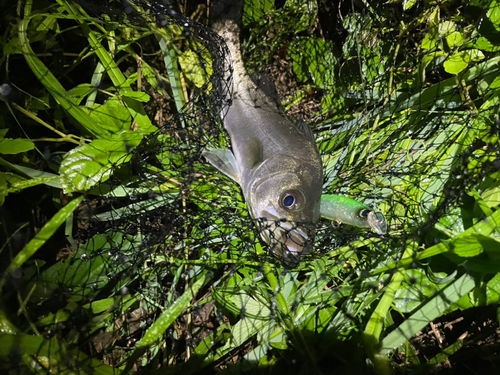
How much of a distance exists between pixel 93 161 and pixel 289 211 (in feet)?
4.28

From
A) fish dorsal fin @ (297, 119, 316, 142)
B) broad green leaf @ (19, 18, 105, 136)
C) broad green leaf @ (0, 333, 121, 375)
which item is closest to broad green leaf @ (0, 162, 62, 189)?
broad green leaf @ (19, 18, 105, 136)

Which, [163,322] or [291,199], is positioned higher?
[291,199]

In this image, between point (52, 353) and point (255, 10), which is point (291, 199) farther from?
point (255, 10)

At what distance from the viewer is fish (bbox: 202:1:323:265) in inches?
74.9

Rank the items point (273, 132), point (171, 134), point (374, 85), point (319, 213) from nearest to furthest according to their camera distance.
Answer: point (319, 213) → point (273, 132) → point (171, 134) → point (374, 85)

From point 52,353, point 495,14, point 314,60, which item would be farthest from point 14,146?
point 495,14

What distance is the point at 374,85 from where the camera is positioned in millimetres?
2738

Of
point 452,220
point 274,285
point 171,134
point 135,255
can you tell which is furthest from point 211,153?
point 452,220

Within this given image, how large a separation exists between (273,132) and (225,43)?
0.84 metres

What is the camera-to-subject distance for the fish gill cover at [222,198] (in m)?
1.95

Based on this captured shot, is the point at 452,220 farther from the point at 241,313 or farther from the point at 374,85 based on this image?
the point at 241,313

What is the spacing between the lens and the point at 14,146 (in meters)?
2.07

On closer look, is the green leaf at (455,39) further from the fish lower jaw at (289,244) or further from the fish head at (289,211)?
the fish lower jaw at (289,244)

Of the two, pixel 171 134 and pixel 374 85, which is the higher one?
pixel 374 85
